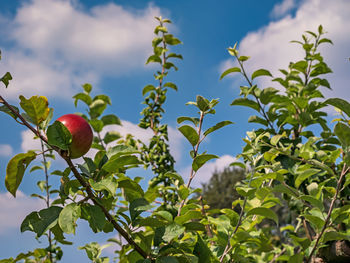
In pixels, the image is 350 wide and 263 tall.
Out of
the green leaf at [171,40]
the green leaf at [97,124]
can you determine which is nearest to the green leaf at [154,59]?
the green leaf at [171,40]

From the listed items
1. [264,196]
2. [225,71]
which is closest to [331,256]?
[264,196]

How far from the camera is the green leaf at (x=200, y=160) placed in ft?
4.76

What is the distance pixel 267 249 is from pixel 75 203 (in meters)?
0.90

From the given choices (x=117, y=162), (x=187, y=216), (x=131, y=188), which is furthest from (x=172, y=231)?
(x=117, y=162)

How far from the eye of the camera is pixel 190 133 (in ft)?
5.04

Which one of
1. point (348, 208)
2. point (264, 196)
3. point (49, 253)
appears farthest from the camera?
point (49, 253)

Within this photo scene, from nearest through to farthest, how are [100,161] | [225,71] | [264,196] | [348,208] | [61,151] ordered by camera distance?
[61,151] < [100,161] < [264,196] < [348,208] < [225,71]

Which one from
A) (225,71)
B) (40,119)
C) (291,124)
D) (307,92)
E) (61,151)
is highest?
(225,71)

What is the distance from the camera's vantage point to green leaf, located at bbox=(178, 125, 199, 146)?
151cm

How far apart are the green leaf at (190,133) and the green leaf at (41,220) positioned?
60 centimetres

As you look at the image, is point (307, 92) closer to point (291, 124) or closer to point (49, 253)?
point (291, 124)

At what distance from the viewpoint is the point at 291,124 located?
2.53 metres

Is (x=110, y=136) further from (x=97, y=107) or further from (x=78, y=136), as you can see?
(x=78, y=136)

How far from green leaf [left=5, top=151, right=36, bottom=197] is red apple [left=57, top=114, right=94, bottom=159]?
12 centimetres
